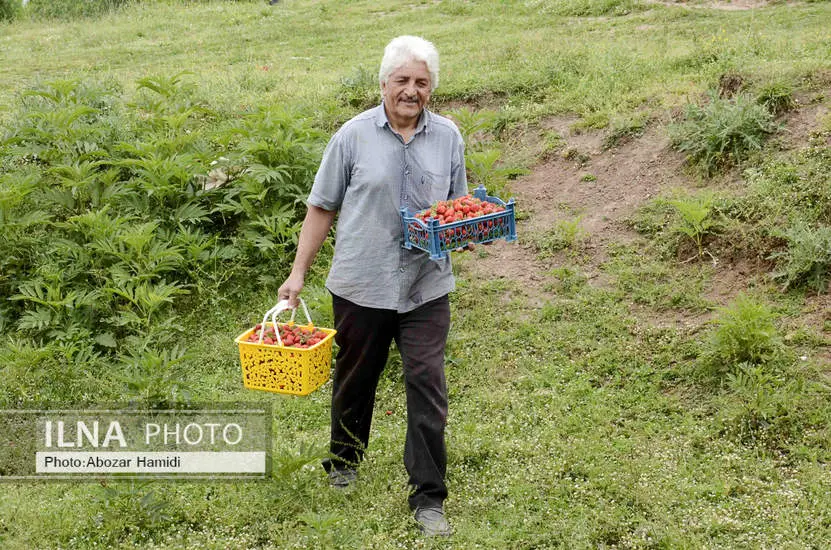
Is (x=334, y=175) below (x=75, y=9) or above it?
below

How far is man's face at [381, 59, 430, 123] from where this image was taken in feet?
12.8

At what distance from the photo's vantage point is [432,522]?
162 inches

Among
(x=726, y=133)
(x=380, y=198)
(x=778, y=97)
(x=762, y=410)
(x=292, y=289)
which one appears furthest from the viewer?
(x=778, y=97)

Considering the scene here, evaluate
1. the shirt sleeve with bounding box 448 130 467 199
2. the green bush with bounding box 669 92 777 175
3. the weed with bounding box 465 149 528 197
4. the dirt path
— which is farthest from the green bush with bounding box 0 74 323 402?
the green bush with bounding box 669 92 777 175

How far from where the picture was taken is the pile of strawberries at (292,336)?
428cm

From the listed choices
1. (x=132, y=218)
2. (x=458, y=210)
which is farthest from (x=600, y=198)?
(x=132, y=218)

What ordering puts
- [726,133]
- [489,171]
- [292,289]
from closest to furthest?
1. [292,289]
2. [726,133]
3. [489,171]

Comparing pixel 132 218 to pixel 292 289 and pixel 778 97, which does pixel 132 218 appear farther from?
pixel 778 97

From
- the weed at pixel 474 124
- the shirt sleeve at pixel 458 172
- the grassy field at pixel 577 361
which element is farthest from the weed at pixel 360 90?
the shirt sleeve at pixel 458 172

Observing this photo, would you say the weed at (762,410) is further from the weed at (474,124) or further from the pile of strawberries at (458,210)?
the weed at (474,124)

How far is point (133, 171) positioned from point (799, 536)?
5.46 metres

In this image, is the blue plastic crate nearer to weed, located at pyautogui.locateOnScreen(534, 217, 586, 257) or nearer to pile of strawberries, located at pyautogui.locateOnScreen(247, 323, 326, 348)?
pile of strawberries, located at pyautogui.locateOnScreen(247, 323, 326, 348)

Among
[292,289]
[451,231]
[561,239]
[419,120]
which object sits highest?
[419,120]

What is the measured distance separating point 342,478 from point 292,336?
0.75 meters
